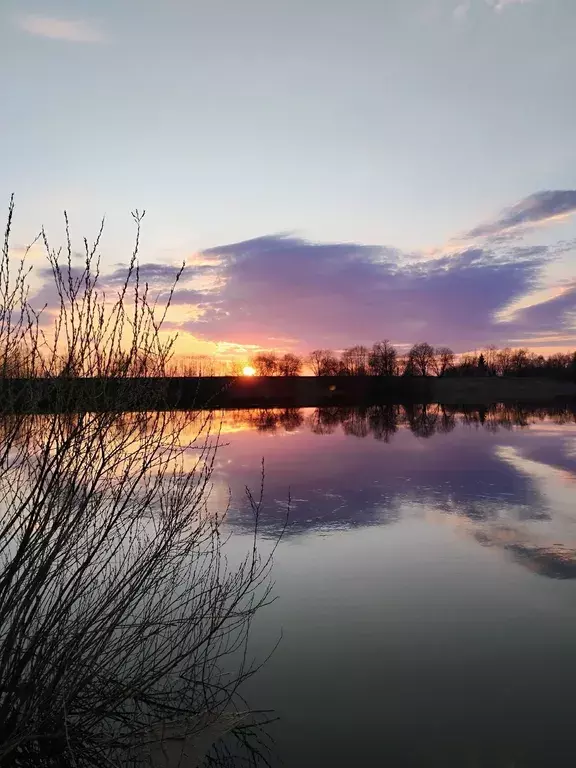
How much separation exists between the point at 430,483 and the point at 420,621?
8.56 metres

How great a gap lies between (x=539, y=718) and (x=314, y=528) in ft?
20.3

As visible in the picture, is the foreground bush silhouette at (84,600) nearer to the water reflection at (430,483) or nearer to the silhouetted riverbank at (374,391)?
the water reflection at (430,483)

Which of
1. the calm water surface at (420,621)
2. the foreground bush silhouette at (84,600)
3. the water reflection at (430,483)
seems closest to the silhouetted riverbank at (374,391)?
the water reflection at (430,483)

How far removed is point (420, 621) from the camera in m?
7.15

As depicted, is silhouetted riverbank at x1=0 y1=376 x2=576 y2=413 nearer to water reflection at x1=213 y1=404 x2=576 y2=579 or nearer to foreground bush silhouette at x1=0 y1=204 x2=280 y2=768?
water reflection at x1=213 y1=404 x2=576 y2=579

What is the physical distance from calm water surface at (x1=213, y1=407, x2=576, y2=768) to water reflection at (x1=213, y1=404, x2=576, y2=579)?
2.8 inches

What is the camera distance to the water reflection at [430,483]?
1098 cm

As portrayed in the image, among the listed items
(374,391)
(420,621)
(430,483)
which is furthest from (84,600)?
(374,391)

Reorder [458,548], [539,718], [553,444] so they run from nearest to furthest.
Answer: [539,718]
[458,548]
[553,444]

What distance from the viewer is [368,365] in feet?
393

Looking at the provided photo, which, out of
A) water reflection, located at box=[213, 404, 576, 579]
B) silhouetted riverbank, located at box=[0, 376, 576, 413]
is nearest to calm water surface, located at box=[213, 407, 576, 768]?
water reflection, located at box=[213, 404, 576, 579]

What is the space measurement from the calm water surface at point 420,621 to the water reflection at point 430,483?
2.8 inches

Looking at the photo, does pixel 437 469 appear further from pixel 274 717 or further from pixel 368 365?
pixel 368 365

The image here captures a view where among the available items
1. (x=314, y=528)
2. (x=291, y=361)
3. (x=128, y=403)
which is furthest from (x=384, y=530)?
(x=291, y=361)
